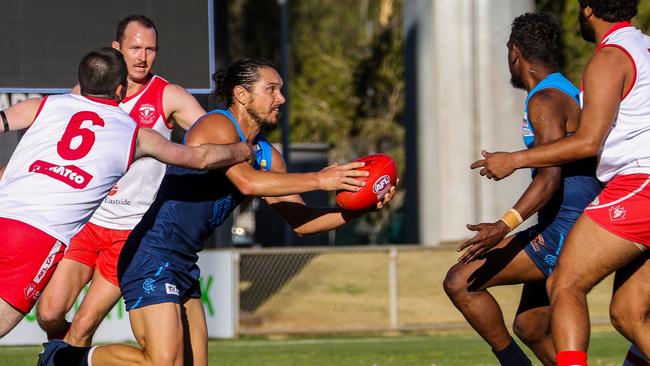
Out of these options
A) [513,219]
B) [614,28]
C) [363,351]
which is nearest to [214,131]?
[513,219]

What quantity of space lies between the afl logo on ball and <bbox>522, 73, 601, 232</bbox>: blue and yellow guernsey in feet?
2.96

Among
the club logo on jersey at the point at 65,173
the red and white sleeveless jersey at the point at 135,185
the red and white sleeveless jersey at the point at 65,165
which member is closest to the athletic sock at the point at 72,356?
the red and white sleeveless jersey at the point at 65,165

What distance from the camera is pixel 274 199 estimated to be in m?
7.07

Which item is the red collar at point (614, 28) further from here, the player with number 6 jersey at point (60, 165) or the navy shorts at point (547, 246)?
the player with number 6 jersey at point (60, 165)

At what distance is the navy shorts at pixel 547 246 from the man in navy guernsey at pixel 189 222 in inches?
36.3

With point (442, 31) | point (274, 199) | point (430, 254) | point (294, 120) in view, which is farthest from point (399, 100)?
point (274, 199)

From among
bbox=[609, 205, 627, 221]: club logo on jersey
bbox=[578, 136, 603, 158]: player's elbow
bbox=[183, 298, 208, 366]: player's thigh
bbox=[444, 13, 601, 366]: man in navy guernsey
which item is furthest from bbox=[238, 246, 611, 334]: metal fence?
bbox=[578, 136, 603, 158]: player's elbow

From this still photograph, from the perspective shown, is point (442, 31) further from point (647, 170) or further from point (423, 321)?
point (647, 170)

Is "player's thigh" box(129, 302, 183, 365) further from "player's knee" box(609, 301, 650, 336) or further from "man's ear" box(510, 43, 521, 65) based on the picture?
"man's ear" box(510, 43, 521, 65)

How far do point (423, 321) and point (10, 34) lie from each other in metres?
7.39

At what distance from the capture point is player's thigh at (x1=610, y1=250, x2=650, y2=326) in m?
6.36

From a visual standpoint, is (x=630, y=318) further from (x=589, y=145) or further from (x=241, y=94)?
(x=241, y=94)

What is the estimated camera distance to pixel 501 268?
6930mm

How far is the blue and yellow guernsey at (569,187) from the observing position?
6866 mm
